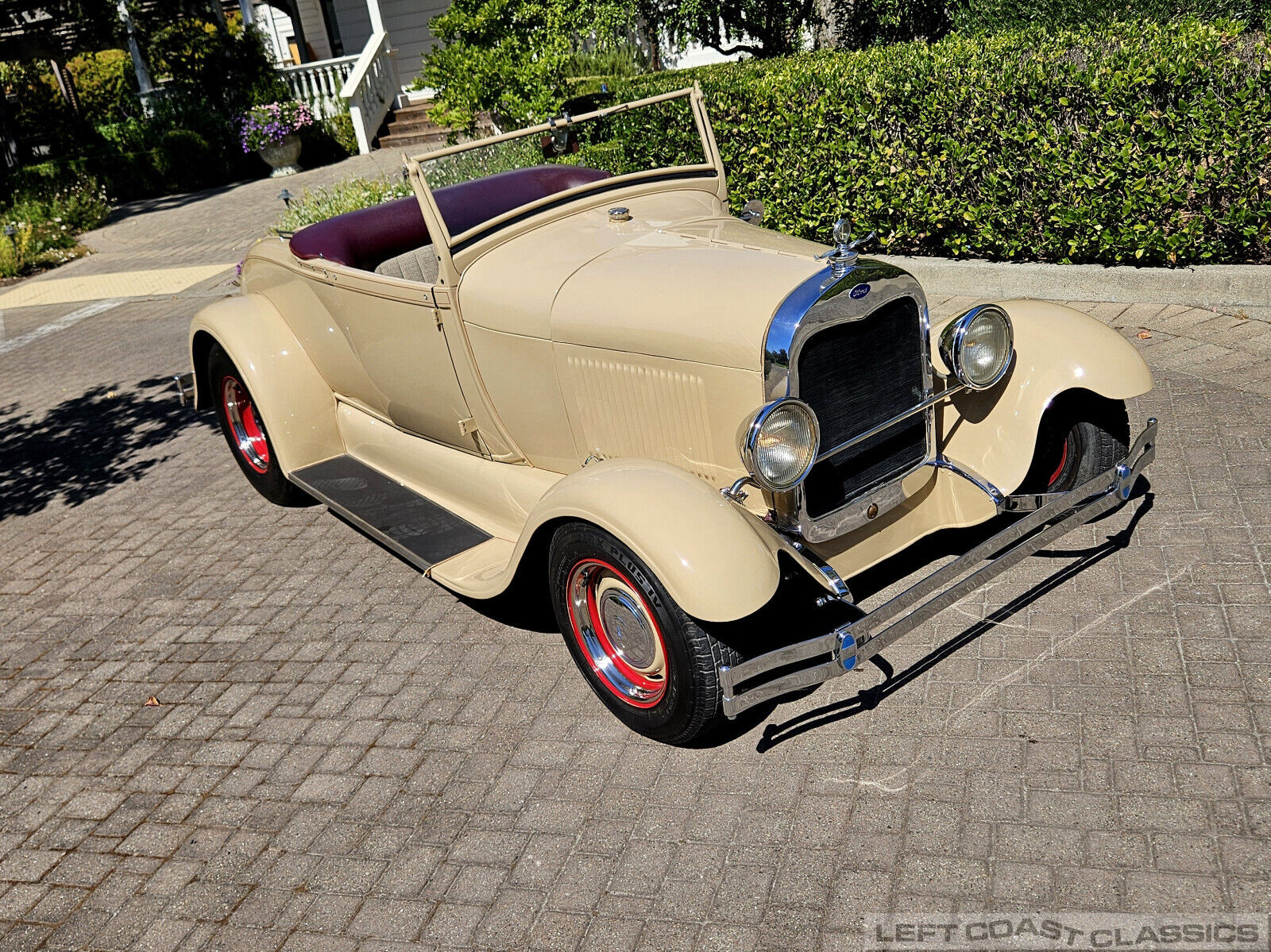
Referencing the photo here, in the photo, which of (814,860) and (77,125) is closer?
(814,860)

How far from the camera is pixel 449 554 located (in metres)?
3.97

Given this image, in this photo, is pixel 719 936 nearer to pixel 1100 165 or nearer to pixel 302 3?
pixel 1100 165

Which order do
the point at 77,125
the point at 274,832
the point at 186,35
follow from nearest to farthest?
the point at 274,832 < the point at 186,35 < the point at 77,125

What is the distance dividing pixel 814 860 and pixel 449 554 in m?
1.89

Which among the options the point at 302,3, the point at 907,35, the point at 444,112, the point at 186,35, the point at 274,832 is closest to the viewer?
the point at 274,832

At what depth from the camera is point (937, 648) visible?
360 cm

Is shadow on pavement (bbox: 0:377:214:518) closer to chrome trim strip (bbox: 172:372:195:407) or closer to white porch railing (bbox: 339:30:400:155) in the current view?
chrome trim strip (bbox: 172:372:195:407)

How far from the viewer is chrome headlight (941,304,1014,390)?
363 cm

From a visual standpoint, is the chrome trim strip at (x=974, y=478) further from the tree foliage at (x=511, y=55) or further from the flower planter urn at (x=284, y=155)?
the flower planter urn at (x=284, y=155)

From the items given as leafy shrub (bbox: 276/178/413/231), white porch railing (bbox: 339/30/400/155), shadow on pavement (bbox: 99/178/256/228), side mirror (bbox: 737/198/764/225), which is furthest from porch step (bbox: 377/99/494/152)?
side mirror (bbox: 737/198/764/225)

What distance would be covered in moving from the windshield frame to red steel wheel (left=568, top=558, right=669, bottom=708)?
1.52 meters

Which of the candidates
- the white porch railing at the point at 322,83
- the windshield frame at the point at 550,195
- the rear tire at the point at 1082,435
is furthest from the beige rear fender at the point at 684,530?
the white porch railing at the point at 322,83

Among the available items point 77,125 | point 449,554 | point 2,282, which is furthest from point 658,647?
point 77,125

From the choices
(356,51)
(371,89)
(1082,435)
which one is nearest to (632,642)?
(1082,435)
